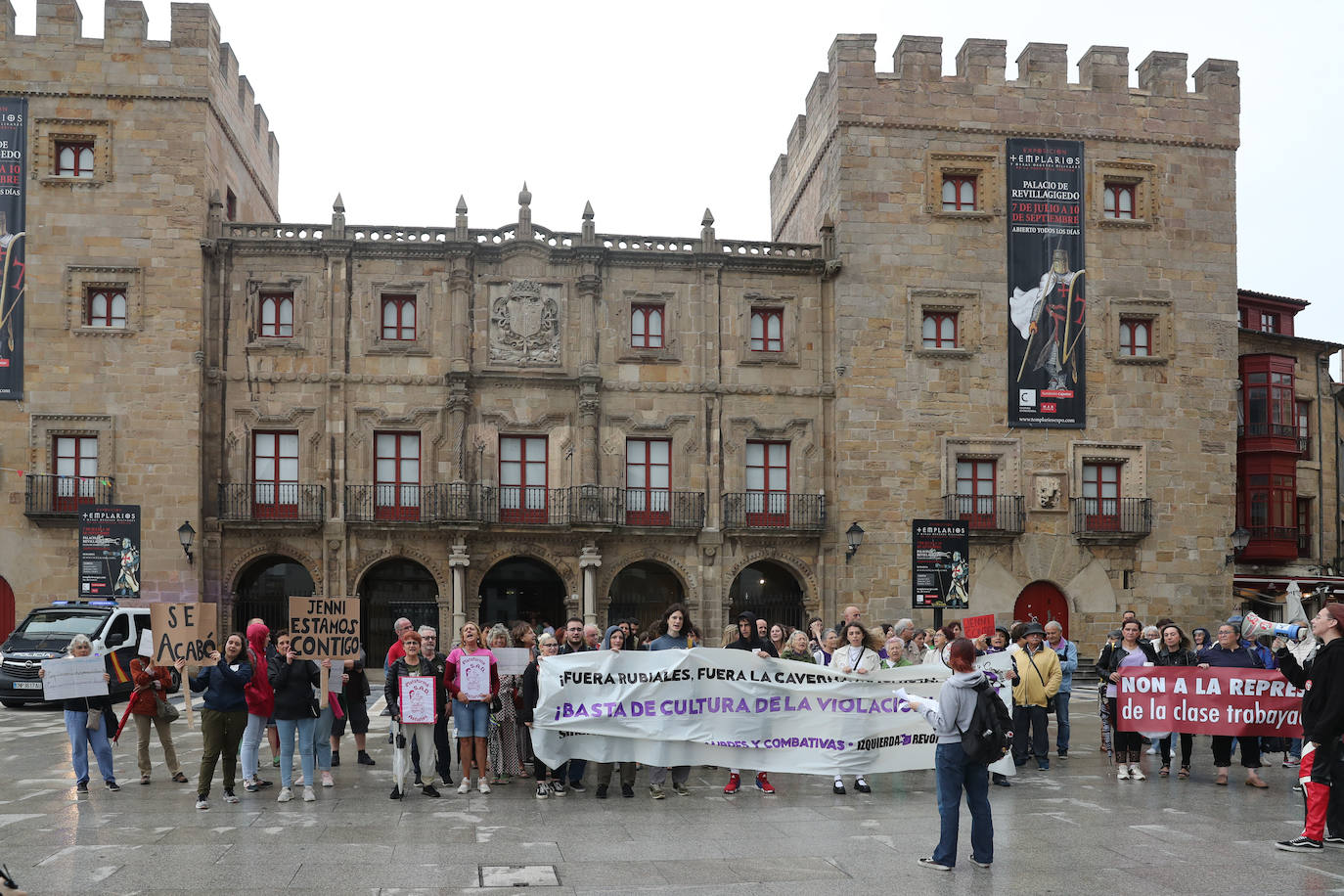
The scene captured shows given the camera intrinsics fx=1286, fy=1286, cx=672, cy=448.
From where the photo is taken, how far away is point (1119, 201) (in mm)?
33062

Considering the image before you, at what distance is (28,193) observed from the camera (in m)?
30.5

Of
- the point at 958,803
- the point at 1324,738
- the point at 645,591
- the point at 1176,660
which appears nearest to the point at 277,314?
the point at 645,591

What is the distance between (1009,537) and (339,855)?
2427cm

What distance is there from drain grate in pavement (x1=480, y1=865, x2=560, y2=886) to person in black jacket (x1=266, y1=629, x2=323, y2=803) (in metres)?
3.72

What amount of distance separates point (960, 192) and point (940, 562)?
38.0 feet

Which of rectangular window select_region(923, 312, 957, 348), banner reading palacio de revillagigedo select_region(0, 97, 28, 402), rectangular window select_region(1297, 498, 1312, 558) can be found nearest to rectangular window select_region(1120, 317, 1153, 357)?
rectangular window select_region(923, 312, 957, 348)

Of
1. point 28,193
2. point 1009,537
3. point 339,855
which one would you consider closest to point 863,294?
point 1009,537

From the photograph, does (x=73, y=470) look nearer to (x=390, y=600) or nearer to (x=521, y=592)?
(x=390, y=600)

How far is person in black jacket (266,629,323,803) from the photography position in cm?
1258

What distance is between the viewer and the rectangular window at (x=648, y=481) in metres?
31.8

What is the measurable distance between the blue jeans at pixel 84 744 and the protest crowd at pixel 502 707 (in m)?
0.02

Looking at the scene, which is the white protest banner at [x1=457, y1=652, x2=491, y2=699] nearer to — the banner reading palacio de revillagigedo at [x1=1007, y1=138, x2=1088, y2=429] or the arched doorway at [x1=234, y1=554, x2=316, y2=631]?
the arched doorway at [x1=234, y1=554, x2=316, y2=631]

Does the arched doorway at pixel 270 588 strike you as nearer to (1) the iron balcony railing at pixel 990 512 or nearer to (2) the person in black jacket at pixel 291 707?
(1) the iron balcony railing at pixel 990 512

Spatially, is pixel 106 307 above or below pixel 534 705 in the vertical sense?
above
